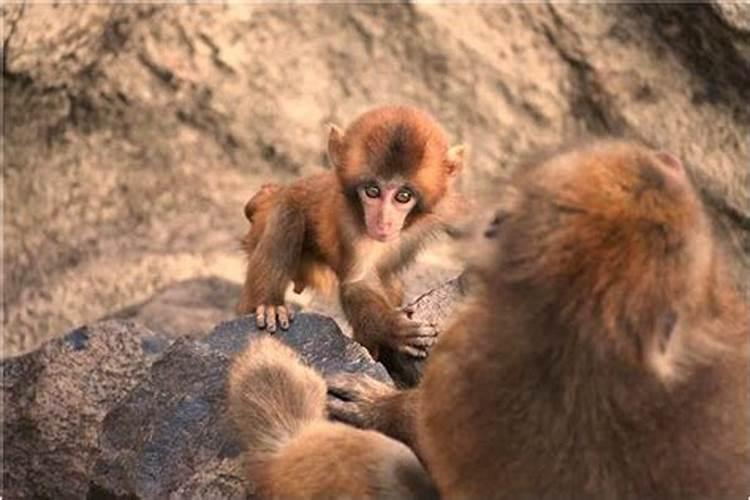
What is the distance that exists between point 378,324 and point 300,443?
164 centimetres

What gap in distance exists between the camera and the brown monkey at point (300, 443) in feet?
17.8

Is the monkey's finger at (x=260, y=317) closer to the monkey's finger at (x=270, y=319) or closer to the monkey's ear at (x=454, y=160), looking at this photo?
the monkey's finger at (x=270, y=319)

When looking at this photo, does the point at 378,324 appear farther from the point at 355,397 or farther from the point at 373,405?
the point at 373,405

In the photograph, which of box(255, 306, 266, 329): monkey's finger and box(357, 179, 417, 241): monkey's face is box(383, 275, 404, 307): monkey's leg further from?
box(255, 306, 266, 329): monkey's finger

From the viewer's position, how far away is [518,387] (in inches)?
195

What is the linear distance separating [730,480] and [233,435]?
1818mm

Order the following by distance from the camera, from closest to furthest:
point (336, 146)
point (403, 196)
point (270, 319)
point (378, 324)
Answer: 1. point (270, 319)
2. point (378, 324)
3. point (403, 196)
4. point (336, 146)

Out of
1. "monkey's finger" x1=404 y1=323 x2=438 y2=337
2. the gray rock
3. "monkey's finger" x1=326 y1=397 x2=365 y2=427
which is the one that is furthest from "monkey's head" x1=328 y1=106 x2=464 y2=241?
"monkey's finger" x1=326 y1=397 x2=365 y2=427

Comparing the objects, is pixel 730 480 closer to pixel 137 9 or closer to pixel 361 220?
pixel 361 220

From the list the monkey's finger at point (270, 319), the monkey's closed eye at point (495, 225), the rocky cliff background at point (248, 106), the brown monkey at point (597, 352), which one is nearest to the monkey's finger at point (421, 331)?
the monkey's finger at point (270, 319)

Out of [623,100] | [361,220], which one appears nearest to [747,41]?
[623,100]

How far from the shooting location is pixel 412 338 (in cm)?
721

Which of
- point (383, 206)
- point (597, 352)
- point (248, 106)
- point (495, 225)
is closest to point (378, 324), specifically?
point (383, 206)

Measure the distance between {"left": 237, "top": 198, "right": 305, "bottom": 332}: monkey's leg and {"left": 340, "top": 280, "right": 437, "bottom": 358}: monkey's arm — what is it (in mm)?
280
